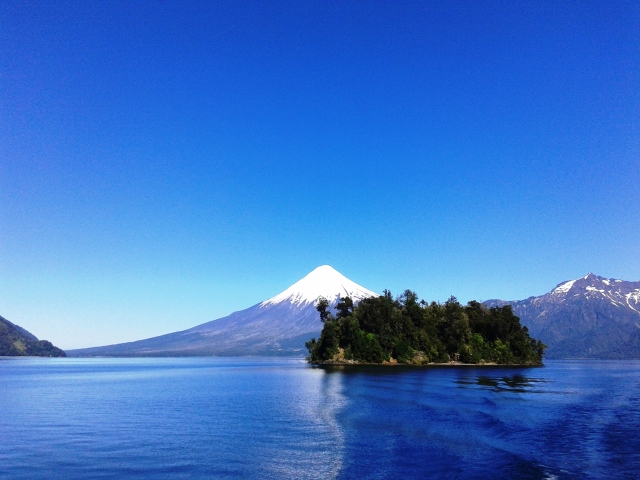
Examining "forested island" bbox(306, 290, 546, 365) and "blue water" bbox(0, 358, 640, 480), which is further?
"forested island" bbox(306, 290, 546, 365)

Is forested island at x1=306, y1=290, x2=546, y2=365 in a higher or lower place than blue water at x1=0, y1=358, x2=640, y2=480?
higher

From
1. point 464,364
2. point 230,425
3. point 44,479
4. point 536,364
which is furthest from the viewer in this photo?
point 536,364

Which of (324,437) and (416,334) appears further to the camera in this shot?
(416,334)

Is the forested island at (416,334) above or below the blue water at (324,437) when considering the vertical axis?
above

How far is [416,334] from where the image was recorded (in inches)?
5866

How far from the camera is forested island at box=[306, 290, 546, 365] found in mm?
147625

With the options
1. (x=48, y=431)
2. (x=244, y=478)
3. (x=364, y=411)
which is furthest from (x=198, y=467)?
(x=364, y=411)

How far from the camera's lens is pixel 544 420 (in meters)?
41.8

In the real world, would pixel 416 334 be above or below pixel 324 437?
above

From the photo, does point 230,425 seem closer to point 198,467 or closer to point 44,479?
point 198,467

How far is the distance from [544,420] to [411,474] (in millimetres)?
23298

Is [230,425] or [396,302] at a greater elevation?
[396,302]

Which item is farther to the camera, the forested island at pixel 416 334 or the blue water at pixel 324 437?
the forested island at pixel 416 334

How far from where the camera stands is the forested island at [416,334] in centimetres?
14762
